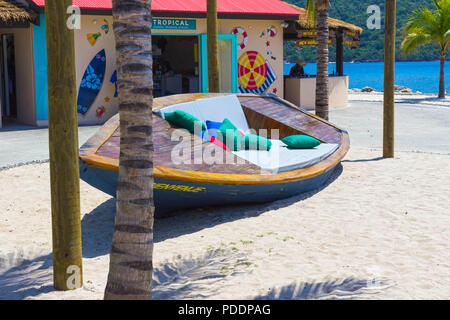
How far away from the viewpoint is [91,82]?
57.3 feet

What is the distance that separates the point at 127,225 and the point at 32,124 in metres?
13.7

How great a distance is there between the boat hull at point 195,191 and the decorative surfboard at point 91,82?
32.0ft

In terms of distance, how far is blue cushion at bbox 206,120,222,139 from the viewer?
31.1 feet

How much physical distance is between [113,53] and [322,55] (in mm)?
7431

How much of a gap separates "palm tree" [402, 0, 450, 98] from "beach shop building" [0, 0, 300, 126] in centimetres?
951

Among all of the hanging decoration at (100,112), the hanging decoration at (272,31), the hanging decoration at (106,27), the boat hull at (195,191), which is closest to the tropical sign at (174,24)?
the hanging decoration at (106,27)

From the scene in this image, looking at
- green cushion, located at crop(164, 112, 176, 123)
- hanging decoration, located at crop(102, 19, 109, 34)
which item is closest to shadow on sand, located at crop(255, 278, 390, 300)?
green cushion, located at crop(164, 112, 176, 123)

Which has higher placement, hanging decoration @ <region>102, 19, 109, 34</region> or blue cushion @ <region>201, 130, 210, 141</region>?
hanging decoration @ <region>102, 19, 109, 34</region>

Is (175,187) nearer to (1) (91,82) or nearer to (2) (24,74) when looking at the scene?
(1) (91,82)

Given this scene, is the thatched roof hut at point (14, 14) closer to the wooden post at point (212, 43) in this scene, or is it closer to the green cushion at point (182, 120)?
the wooden post at point (212, 43)

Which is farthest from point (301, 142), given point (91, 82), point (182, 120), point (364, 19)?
point (364, 19)

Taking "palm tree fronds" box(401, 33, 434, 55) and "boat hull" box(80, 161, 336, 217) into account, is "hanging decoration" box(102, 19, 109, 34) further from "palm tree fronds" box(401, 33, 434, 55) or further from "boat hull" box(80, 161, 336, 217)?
"palm tree fronds" box(401, 33, 434, 55)

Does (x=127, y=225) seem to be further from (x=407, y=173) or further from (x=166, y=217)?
(x=407, y=173)

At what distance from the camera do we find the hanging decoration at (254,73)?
2025 cm
